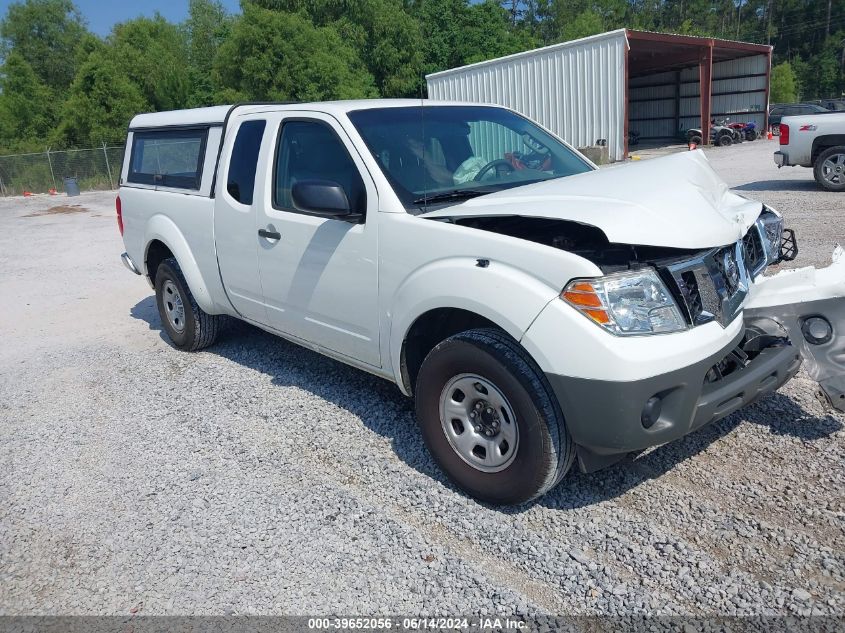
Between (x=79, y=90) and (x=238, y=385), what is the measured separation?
39661mm

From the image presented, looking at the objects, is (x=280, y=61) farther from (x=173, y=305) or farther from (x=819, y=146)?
(x=173, y=305)

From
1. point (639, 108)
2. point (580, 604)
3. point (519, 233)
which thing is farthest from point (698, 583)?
point (639, 108)

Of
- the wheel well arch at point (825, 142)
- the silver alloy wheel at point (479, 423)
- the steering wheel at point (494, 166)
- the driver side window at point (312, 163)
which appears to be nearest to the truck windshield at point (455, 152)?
the steering wheel at point (494, 166)

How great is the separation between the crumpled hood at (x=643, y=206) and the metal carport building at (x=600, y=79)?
21019mm

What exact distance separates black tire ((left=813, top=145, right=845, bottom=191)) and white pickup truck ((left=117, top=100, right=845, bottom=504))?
9.39m

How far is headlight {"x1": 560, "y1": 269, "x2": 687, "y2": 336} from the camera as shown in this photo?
9.76 ft

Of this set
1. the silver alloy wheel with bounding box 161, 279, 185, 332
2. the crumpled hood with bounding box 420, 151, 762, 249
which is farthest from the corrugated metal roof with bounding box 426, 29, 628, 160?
the crumpled hood with bounding box 420, 151, 762, 249

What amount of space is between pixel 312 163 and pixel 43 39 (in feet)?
224

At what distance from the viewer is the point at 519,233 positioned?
3539 mm

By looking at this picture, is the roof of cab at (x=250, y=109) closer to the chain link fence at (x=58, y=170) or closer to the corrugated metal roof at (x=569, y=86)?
the corrugated metal roof at (x=569, y=86)

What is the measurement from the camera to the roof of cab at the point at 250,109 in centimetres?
450

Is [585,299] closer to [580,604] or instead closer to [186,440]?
[580,604]

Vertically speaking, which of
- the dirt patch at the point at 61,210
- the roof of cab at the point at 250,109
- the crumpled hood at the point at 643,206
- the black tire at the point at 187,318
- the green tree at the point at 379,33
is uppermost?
the green tree at the point at 379,33

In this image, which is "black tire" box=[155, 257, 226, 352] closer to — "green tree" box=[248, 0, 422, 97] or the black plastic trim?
the black plastic trim
